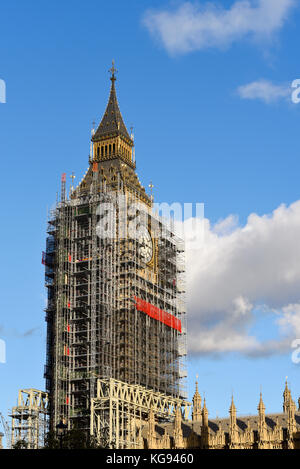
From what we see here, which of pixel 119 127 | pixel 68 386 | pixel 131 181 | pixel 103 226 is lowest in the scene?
pixel 68 386

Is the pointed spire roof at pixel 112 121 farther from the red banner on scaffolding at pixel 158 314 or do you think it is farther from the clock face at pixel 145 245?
the red banner on scaffolding at pixel 158 314

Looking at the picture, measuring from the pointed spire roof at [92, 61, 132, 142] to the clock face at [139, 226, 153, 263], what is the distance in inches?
898

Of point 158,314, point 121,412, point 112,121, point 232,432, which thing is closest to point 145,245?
point 158,314

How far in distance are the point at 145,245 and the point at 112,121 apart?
29.8 meters

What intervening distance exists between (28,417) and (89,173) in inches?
2070

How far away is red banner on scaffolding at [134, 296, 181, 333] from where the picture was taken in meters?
168

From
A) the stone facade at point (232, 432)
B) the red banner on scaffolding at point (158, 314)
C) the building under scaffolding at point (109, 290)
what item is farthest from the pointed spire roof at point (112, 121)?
the stone facade at point (232, 432)

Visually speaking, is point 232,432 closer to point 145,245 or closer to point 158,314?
point 158,314

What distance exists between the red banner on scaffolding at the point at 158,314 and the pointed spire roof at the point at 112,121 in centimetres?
3737

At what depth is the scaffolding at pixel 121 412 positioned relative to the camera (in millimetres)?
147600
